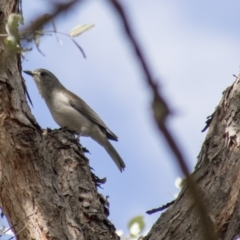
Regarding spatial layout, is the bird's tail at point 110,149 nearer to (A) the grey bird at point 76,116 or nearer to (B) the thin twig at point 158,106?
(A) the grey bird at point 76,116

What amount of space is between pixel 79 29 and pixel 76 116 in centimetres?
604

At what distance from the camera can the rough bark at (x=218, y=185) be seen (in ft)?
10.8

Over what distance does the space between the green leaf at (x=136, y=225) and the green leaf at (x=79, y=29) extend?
1.49 m

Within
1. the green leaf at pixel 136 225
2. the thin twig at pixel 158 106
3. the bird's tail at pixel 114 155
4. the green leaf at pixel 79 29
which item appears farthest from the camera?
the bird's tail at pixel 114 155

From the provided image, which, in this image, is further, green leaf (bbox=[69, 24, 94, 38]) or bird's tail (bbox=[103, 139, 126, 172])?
bird's tail (bbox=[103, 139, 126, 172])

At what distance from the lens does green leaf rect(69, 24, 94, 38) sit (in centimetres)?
262

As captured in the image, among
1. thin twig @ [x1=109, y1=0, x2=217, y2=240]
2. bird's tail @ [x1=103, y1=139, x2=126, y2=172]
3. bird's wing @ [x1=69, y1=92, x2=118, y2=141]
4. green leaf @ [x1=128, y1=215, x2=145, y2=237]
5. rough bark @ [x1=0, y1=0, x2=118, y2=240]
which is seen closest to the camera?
thin twig @ [x1=109, y1=0, x2=217, y2=240]

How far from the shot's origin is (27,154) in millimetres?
3303

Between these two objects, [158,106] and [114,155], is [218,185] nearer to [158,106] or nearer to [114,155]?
[158,106]

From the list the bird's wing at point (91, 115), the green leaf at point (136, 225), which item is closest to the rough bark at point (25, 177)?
the green leaf at point (136, 225)

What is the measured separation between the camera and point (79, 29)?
264 centimetres

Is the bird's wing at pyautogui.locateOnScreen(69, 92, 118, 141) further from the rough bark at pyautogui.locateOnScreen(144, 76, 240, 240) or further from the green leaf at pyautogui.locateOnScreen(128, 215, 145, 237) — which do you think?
the rough bark at pyautogui.locateOnScreen(144, 76, 240, 240)

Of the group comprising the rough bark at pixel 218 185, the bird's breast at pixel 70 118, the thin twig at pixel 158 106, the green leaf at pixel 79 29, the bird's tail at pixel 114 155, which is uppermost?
the bird's breast at pixel 70 118

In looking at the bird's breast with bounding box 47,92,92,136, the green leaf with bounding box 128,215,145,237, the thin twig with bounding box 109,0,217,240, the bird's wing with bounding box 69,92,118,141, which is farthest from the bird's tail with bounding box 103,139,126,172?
the thin twig with bounding box 109,0,217,240
